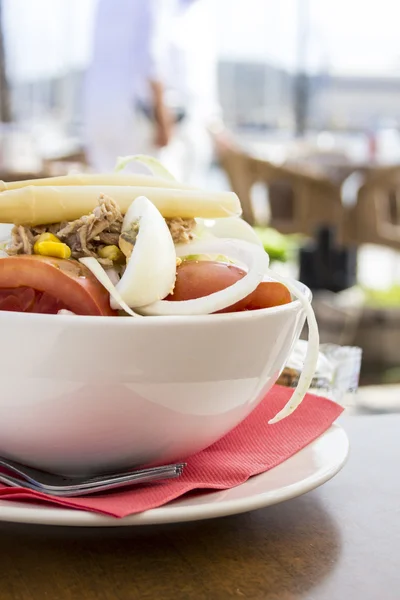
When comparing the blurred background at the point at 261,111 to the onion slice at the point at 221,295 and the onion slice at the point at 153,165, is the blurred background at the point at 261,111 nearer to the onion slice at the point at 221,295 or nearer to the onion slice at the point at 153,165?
the onion slice at the point at 153,165

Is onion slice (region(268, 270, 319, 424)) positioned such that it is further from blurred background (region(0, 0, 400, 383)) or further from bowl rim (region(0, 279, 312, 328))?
blurred background (region(0, 0, 400, 383))

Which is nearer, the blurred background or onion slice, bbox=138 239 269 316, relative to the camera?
onion slice, bbox=138 239 269 316

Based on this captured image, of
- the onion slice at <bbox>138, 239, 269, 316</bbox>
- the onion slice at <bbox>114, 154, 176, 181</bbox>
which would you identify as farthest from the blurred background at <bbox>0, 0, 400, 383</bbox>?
the onion slice at <bbox>138, 239, 269, 316</bbox>

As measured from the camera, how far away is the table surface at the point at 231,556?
41cm

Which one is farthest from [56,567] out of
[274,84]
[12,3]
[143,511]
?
[274,84]

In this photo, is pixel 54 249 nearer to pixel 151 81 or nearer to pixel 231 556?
pixel 231 556

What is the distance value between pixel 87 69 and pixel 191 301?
3.19m

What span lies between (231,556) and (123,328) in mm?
130

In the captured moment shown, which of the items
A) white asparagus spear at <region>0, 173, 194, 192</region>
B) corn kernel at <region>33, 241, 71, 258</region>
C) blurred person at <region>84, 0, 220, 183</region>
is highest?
white asparagus spear at <region>0, 173, 194, 192</region>

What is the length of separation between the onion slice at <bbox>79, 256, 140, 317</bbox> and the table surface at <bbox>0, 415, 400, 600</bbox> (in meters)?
0.12

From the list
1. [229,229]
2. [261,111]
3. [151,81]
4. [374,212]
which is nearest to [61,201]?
[229,229]

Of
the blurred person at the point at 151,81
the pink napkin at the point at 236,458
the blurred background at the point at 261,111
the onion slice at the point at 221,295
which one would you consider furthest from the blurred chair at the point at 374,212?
the onion slice at the point at 221,295

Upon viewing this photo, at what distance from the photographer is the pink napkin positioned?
0.46 meters

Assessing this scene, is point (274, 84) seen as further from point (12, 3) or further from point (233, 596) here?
point (233, 596)
